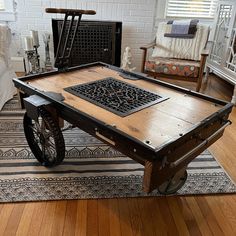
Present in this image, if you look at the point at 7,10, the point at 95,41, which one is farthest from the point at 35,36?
the point at 95,41

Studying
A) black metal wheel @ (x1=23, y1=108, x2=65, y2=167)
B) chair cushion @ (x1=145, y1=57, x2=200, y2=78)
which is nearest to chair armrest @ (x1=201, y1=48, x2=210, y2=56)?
chair cushion @ (x1=145, y1=57, x2=200, y2=78)

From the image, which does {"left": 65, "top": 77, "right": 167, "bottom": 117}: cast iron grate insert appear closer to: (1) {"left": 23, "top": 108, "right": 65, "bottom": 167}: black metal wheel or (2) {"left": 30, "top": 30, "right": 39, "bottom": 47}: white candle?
(1) {"left": 23, "top": 108, "right": 65, "bottom": 167}: black metal wheel

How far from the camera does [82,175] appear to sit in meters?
1.74

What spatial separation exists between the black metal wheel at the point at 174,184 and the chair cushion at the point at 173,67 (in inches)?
64.6

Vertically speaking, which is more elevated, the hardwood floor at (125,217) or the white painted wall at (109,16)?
the white painted wall at (109,16)

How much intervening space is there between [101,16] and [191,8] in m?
1.37

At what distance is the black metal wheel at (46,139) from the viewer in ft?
4.87

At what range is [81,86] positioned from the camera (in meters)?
1.71

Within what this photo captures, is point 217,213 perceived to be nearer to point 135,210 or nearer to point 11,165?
point 135,210

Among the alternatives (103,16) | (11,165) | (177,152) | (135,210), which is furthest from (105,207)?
(103,16)

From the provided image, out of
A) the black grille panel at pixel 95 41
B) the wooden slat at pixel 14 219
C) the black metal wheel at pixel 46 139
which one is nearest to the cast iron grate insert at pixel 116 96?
the black metal wheel at pixel 46 139

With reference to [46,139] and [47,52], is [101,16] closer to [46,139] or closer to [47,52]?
[47,52]

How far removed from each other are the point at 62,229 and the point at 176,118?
2.90 ft

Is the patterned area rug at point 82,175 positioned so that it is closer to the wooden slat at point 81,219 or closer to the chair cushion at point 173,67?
the wooden slat at point 81,219
